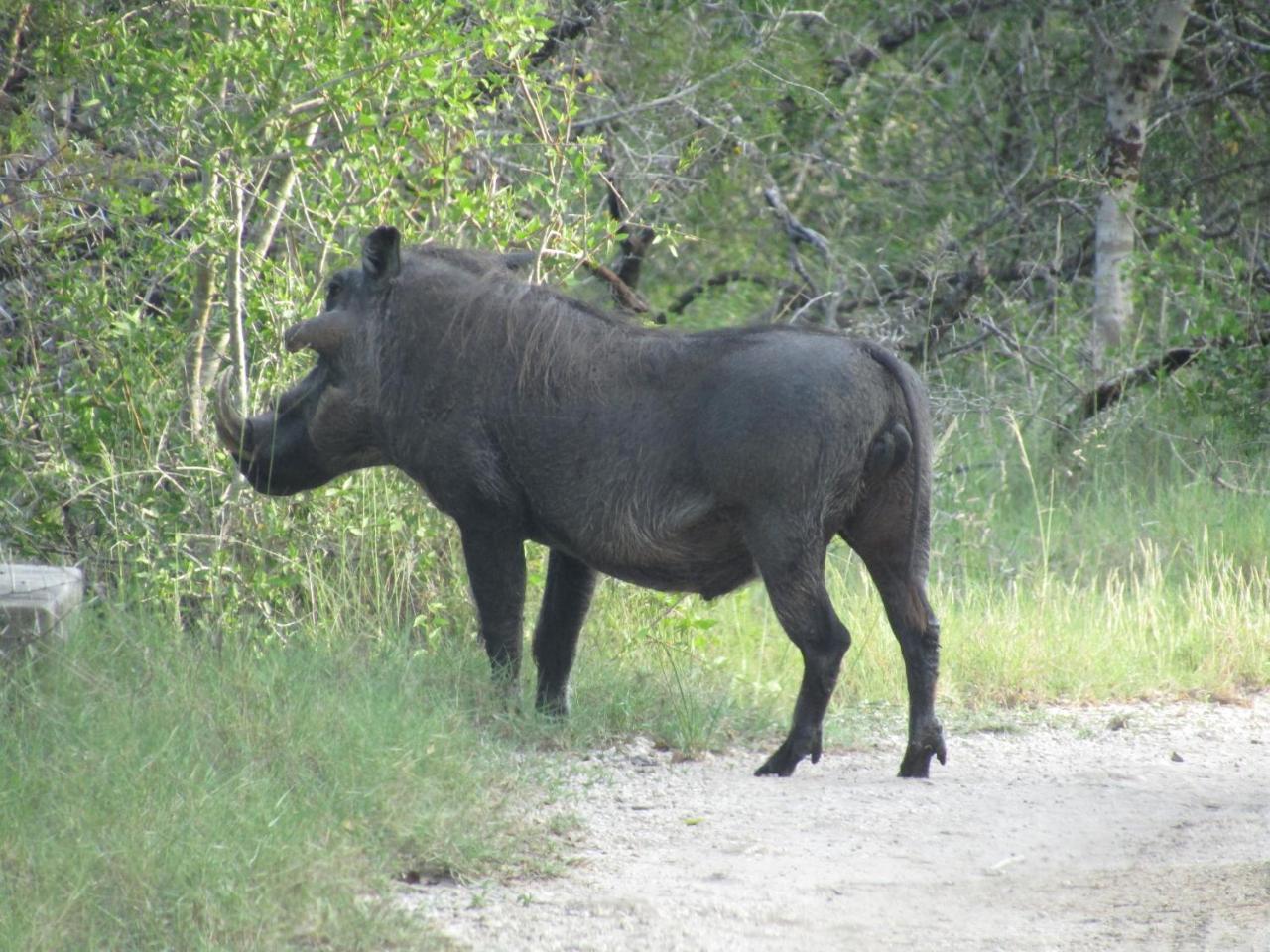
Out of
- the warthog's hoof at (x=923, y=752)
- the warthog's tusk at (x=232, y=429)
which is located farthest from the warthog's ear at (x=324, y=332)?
the warthog's hoof at (x=923, y=752)

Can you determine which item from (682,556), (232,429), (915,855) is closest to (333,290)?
(232,429)

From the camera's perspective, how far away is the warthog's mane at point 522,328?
500 centimetres

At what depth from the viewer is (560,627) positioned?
206 inches

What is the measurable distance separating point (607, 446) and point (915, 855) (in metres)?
1.48

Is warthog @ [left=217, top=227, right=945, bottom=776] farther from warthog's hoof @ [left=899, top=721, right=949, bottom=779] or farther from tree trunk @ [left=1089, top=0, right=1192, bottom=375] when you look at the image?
tree trunk @ [left=1089, top=0, right=1192, bottom=375]

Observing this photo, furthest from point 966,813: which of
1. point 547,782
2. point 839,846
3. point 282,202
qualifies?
point 282,202

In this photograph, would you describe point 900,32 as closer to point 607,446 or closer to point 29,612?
point 607,446

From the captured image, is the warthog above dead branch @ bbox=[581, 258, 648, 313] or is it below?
below

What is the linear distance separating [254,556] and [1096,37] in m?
6.18

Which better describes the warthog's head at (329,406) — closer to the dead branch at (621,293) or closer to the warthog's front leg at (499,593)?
the warthog's front leg at (499,593)

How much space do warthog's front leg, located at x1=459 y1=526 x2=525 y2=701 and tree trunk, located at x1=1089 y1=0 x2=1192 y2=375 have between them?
5129mm

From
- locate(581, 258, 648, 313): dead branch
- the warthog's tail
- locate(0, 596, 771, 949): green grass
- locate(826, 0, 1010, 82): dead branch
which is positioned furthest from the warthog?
Answer: locate(826, 0, 1010, 82): dead branch

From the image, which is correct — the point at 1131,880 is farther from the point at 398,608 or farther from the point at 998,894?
the point at 398,608

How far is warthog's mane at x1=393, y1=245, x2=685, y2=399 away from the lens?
5.00 m
